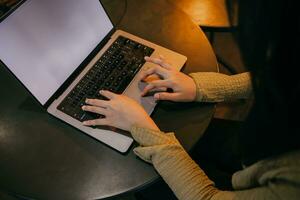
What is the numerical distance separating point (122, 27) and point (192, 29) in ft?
0.82

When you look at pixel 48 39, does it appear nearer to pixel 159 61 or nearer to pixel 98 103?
pixel 98 103

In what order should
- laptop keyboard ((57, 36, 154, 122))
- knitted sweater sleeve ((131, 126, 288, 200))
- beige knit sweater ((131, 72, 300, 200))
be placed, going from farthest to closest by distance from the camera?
laptop keyboard ((57, 36, 154, 122)), knitted sweater sleeve ((131, 126, 288, 200)), beige knit sweater ((131, 72, 300, 200))

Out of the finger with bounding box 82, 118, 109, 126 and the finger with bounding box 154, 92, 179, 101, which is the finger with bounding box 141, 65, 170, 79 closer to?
the finger with bounding box 154, 92, 179, 101

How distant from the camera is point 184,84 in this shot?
88 centimetres

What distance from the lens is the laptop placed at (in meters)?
0.76

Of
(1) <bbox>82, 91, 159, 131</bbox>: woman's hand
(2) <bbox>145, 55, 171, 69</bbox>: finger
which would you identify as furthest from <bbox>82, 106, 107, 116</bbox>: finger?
(2) <bbox>145, 55, 171, 69</bbox>: finger

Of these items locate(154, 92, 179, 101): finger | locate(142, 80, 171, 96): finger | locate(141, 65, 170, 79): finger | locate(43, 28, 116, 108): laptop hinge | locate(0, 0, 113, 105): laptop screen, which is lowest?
locate(154, 92, 179, 101): finger

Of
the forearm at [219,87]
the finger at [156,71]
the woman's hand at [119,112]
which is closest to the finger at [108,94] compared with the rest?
the woman's hand at [119,112]

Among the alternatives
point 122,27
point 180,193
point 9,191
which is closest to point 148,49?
point 122,27

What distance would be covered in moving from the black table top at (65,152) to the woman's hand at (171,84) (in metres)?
→ 0.03

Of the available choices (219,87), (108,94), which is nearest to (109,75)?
(108,94)

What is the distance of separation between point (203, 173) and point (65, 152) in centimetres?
36

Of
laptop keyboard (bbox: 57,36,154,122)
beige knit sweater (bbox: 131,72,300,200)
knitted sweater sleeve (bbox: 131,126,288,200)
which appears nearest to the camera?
beige knit sweater (bbox: 131,72,300,200)

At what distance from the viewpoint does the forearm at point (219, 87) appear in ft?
2.89
